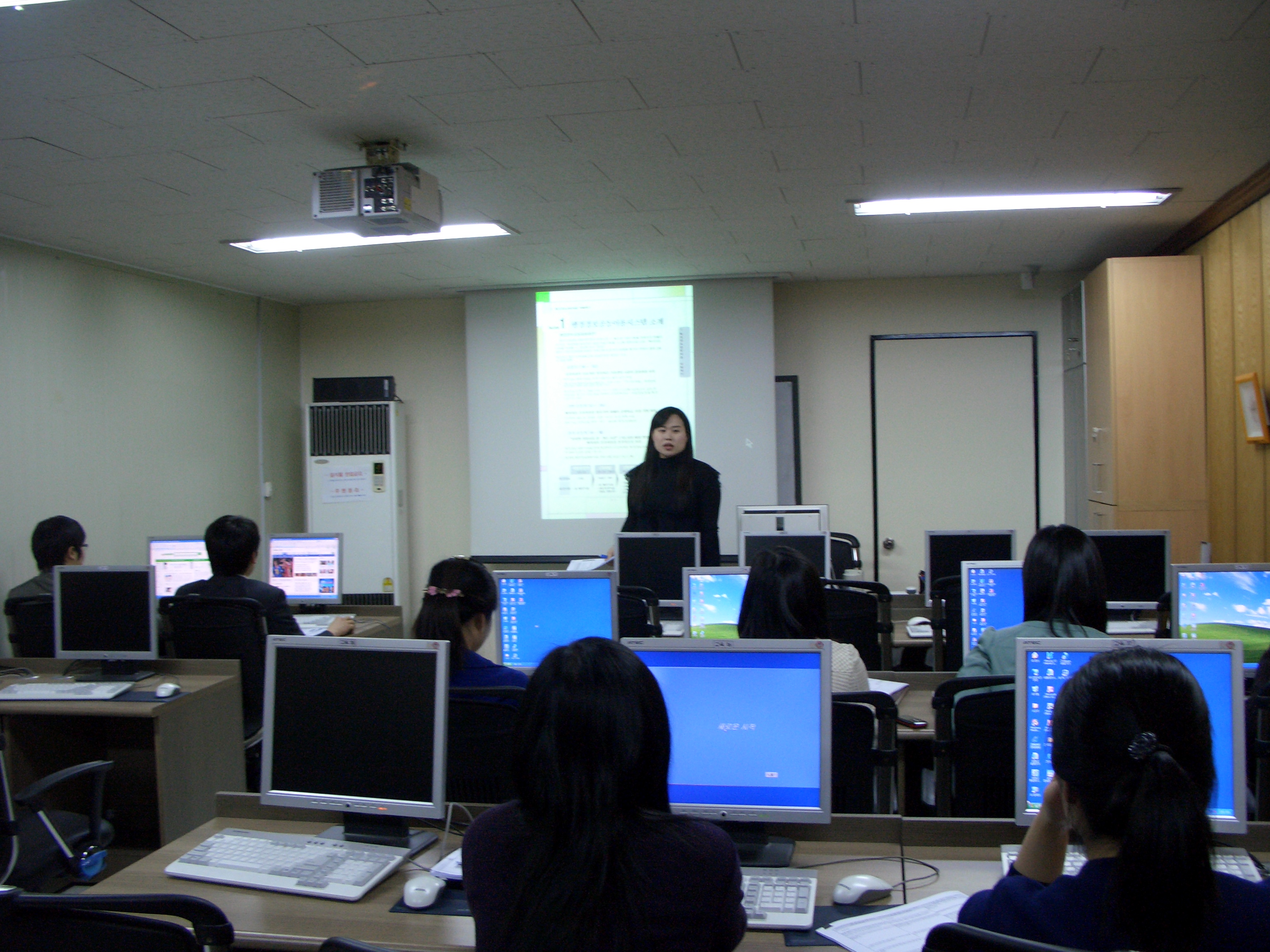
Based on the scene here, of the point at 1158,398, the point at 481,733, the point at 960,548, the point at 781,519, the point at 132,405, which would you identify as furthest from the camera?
the point at 132,405

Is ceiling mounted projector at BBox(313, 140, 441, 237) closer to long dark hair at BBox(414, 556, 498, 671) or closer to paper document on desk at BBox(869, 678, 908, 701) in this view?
long dark hair at BBox(414, 556, 498, 671)

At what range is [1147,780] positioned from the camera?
1138 millimetres

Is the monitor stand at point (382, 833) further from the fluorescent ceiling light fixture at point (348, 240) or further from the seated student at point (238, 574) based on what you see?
the fluorescent ceiling light fixture at point (348, 240)

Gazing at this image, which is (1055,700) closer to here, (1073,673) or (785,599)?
(1073,673)

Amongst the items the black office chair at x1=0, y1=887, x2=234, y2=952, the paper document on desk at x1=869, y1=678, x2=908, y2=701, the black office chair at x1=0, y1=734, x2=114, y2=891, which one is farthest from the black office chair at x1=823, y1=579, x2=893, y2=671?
the black office chair at x1=0, y1=887, x2=234, y2=952

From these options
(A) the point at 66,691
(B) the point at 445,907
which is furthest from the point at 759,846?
(A) the point at 66,691

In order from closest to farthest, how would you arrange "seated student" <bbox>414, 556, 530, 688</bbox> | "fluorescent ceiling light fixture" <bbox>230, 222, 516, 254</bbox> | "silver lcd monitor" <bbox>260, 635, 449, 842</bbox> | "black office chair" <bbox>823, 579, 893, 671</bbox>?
1. "silver lcd monitor" <bbox>260, 635, 449, 842</bbox>
2. "seated student" <bbox>414, 556, 530, 688</bbox>
3. "black office chair" <bbox>823, 579, 893, 671</bbox>
4. "fluorescent ceiling light fixture" <bbox>230, 222, 516, 254</bbox>

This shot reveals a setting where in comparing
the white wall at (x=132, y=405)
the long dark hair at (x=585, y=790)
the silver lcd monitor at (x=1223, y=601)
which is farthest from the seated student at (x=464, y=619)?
the white wall at (x=132, y=405)

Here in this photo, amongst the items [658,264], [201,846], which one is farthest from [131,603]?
[658,264]

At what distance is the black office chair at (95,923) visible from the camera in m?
1.20

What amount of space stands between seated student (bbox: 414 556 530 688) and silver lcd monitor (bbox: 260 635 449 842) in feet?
0.79

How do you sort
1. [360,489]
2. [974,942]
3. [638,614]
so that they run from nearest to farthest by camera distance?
[974,942] → [638,614] → [360,489]

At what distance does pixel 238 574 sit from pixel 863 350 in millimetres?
4739

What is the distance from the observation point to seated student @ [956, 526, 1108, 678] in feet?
8.11
